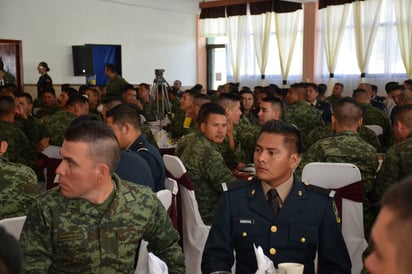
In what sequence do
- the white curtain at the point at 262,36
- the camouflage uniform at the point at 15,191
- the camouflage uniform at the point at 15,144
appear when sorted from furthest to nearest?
the white curtain at the point at 262,36 < the camouflage uniform at the point at 15,144 < the camouflage uniform at the point at 15,191

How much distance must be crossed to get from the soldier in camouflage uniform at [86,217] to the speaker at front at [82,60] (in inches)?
405

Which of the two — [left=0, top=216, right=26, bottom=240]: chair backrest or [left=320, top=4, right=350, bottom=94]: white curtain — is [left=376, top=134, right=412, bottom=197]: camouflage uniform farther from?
[left=320, top=4, right=350, bottom=94]: white curtain

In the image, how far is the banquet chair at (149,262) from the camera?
2.10 meters

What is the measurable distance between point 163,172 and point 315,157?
1.21 m

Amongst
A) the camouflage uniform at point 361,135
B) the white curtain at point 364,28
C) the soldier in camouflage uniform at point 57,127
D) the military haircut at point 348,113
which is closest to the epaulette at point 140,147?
the military haircut at point 348,113

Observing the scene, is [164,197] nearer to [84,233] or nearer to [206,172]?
[84,233]

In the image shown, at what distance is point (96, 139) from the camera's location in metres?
2.14

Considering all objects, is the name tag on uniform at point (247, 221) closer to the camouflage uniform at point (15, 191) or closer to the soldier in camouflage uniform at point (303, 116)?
the camouflage uniform at point (15, 191)

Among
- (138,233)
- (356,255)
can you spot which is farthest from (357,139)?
Answer: (138,233)

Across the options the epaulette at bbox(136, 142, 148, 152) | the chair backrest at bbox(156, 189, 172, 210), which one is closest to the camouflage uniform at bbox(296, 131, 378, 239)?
the epaulette at bbox(136, 142, 148, 152)

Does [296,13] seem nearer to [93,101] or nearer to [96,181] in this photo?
[93,101]

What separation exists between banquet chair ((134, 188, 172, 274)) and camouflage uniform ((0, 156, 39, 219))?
2.27 ft

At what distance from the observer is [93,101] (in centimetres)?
A: 833

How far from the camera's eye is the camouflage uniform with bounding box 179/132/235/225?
3.89 m
